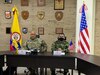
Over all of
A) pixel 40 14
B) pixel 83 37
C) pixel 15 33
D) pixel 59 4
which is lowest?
pixel 83 37

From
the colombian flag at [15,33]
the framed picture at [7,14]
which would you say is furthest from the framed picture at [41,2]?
the framed picture at [7,14]

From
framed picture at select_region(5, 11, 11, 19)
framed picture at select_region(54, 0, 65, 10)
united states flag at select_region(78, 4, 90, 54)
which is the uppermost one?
framed picture at select_region(54, 0, 65, 10)

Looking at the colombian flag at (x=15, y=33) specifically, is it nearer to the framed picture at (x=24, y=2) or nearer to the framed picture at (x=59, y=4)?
the framed picture at (x=24, y=2)

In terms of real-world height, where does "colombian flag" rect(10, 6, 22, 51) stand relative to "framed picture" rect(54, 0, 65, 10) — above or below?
below

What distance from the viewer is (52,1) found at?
8.29 meters

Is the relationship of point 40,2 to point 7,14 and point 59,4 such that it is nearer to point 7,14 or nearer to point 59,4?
point 59,4

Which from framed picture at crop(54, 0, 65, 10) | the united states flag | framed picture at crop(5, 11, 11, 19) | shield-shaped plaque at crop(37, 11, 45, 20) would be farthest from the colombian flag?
the united states flag

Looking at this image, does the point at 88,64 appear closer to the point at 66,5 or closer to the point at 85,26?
the point at 85,26

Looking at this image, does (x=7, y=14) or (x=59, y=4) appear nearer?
(x=59, y=4)

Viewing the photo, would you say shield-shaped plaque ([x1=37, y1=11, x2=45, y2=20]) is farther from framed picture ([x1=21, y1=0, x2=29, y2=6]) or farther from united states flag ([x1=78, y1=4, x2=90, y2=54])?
united states flag ([x1=78, y1=4, x2=90, y2=54])

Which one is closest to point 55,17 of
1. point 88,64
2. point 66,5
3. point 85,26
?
point 66,5

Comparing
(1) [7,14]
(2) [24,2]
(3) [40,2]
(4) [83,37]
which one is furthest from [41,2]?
(4) [83,37]

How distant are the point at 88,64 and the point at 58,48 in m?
1.57

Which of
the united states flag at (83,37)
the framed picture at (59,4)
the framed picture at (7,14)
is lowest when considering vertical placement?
the united states flag at (83,37)
